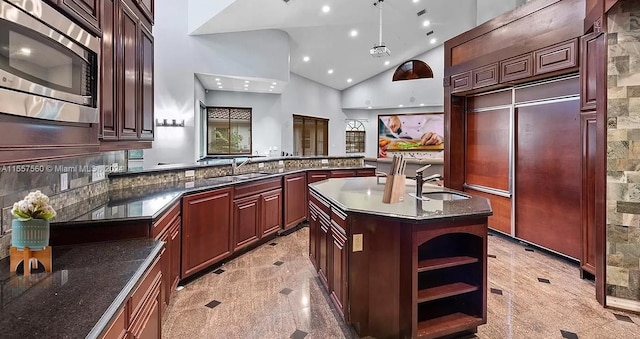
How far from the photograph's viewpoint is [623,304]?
252cm

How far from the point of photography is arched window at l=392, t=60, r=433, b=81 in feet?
34.6

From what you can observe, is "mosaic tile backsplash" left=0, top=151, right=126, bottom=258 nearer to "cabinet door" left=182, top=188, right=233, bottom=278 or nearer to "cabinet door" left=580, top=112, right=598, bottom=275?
"cabinet door" left=182, top=188, right=233, bottom=278

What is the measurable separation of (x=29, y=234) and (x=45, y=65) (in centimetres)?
64

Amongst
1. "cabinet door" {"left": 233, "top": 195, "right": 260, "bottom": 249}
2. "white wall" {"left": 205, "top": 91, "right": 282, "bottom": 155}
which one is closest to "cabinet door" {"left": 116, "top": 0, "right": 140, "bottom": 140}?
"cabinet door" {"left": 233, "top": 195, "right": 260, "bottom": 249}

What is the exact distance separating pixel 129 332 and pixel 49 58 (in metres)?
0.98

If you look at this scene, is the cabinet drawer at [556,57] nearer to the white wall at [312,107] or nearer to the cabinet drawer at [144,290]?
the cabinet drawer at [144,290]

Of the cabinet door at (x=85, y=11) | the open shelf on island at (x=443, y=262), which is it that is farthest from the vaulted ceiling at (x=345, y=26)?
the open shelf on island at (x=443, y=262)

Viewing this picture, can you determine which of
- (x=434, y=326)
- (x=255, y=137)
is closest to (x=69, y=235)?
(x=434, y=326)

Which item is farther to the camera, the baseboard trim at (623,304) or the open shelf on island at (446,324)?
the baseboard trim at (623,304)

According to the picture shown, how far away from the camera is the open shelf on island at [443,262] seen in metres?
2.00

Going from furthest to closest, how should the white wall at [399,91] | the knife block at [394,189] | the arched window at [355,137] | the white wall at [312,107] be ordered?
the arched window at [355,137] < the white wall at [399,91] < the white wall at [312,107] < the knife block at [394,189]

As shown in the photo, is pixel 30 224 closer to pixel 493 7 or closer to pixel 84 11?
pixel 84 11

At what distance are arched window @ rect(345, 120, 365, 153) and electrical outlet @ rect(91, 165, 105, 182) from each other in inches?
403

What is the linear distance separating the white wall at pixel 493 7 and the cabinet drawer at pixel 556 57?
1.67m
